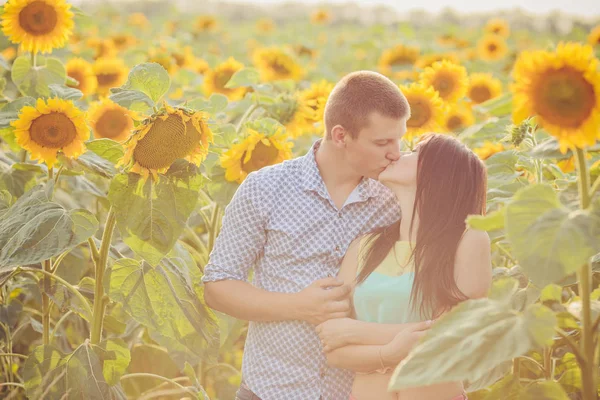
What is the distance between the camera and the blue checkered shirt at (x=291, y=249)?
2.32 meters

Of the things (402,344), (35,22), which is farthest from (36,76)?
(402,344)

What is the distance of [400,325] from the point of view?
2119mm

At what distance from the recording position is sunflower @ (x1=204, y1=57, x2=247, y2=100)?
4.45 metres

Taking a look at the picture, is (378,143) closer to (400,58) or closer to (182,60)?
(400,58)

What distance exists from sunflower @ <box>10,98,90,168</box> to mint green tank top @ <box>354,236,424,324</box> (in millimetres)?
1040

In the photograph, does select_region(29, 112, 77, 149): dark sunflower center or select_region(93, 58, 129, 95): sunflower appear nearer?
select_region(29, 112, 77, 149): dark sunflower center

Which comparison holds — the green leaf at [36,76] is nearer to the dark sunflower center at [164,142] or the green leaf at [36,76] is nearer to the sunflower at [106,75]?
the dark sunflower center at [164,142]

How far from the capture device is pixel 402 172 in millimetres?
2236

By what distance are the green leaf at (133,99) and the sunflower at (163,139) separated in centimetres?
8

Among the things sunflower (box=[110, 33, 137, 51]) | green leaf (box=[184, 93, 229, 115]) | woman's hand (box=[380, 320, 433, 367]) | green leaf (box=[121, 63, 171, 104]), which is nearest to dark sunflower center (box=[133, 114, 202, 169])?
green leaf (box=[121, 63, 171, 104])

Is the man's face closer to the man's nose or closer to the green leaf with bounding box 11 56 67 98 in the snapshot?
the man's nose

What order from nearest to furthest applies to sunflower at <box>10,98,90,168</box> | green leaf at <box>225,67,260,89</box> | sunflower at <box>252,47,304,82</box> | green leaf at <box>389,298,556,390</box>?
green leaf at <box>389,298,556,390</box> < sunflower at <box>10,98,90,168</box> < green leaf at <box>225,67,260,89</box> < sunflower at <box>252,47,304,82</box>

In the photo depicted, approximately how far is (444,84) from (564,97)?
2155 mm

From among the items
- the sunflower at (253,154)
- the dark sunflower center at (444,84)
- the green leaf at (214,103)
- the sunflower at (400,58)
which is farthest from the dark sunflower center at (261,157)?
the sunflower at (400,58)
